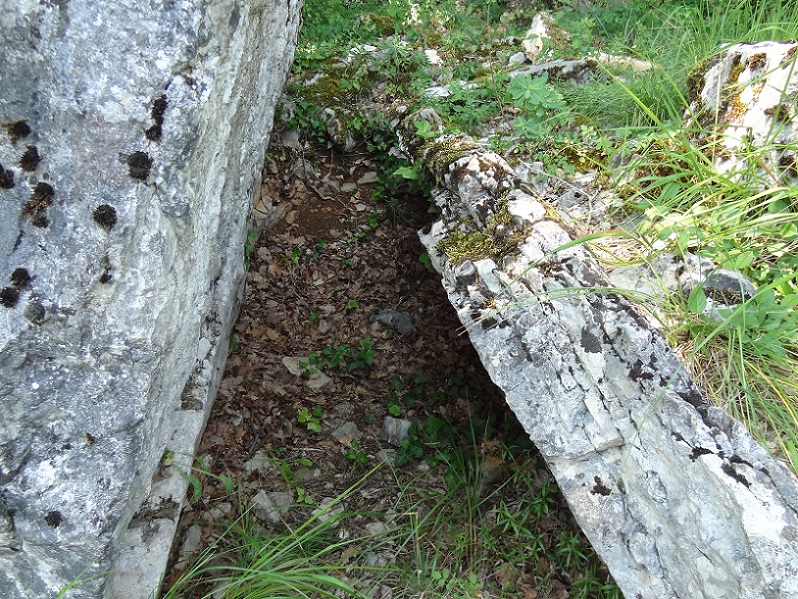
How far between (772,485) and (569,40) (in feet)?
11.8

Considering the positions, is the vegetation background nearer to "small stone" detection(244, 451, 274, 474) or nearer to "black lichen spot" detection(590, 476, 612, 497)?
"small stone" detection(244, 451, 274, 474)

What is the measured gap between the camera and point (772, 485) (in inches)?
87.7

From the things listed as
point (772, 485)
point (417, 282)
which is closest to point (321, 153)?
point (417, 282)

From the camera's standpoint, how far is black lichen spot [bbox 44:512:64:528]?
2.22 m

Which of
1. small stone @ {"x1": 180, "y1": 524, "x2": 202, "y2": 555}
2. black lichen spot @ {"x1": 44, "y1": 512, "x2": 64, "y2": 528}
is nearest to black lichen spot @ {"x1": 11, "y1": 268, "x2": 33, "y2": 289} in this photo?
black lichen spot @ {"x1": 44, "y1": 512, "x2": 64, "y2": 528}

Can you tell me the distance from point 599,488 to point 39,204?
2.57m

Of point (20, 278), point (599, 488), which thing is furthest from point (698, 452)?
point (20, 278)

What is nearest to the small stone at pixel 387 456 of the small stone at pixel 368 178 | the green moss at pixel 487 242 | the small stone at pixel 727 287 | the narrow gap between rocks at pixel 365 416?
the narrow gap between rocks at pixel 365 416

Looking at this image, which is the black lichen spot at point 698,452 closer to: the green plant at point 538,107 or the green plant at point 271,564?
the green plant at point 271,564

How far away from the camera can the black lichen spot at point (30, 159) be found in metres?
2.12

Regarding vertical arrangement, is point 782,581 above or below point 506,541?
above

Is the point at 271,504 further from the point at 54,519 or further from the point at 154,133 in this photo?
the point at 154,133

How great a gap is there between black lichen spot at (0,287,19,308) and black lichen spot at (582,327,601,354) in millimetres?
2328

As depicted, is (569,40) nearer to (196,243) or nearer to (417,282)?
(417,282)
